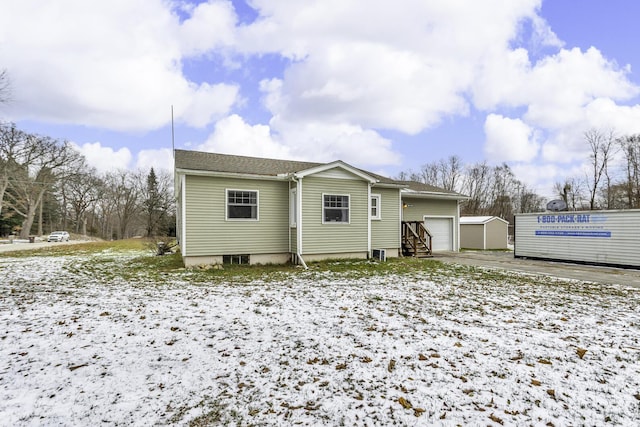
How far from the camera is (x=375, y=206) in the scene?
13633 millimetres

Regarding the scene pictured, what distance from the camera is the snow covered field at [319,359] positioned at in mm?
2721

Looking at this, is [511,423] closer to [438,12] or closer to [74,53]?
[438,12]

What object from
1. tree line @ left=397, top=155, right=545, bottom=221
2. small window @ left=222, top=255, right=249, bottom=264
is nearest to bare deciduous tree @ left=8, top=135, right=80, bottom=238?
small window @ left=222, top=255, right=249, bottom=264

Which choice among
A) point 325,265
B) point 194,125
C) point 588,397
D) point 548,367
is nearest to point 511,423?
point 588,397

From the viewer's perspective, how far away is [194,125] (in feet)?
64.1

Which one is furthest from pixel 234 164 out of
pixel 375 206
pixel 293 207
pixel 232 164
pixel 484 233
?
pixel 484 233

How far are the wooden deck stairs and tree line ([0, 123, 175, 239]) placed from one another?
27450 millimetres

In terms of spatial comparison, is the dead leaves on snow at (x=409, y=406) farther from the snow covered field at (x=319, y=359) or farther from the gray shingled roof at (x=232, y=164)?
the gray shingled roof at (x=232, y=164)

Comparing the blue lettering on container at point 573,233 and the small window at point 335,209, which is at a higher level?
the small window at point 335,209

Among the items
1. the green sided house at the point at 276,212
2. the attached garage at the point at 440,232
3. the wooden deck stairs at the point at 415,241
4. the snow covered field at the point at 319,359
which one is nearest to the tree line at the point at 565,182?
the attached garage at the point at 440,232

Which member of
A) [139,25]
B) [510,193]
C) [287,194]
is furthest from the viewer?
[510,193]

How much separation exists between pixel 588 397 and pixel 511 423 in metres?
0.96

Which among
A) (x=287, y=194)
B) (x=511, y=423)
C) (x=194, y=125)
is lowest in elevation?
(x=511, y=423)

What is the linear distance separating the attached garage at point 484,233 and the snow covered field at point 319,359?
560 inches
